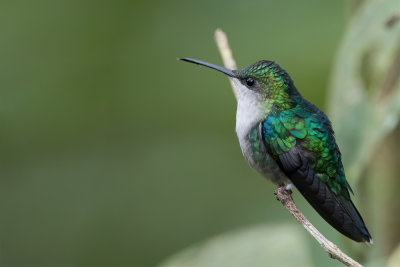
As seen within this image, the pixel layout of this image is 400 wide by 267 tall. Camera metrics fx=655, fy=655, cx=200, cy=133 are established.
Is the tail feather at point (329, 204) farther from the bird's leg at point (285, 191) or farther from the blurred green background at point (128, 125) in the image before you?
the blurred green background at point (128, 125)

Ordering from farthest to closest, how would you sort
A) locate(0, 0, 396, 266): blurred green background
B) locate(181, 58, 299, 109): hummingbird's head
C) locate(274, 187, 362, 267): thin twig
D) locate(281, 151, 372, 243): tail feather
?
locate(0, 0, 396, 266): blurred green background, locate(181, 58, 299, 109): hummingbird's head, locate(281, 151, 372, 243): tail feather, locate(274, 187, 362, 267): thin twig

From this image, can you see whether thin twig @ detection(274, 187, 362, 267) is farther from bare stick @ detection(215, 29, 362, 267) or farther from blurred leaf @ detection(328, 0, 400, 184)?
blurred leaf @ detection(328, 0, 400, 184)

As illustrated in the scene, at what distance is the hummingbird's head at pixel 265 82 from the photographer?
2.80 metres

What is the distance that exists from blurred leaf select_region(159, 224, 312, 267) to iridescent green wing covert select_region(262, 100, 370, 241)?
25 cm

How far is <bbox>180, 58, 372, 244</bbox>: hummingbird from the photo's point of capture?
8.22 feet

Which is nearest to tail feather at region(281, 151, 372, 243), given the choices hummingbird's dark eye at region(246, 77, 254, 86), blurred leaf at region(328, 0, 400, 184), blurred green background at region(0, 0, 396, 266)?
blurred leaf at region(328, 0, 400, 184)

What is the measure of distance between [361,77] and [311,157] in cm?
38

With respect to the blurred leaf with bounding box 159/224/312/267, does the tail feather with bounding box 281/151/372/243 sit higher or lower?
higher

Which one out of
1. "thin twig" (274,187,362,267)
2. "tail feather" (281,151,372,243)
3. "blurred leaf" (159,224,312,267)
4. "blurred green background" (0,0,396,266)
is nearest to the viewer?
"thin twig" (274,187,362,267)

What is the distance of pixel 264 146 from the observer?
261 centimetres

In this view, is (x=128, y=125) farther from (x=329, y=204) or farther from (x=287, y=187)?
(x=329, y=204)

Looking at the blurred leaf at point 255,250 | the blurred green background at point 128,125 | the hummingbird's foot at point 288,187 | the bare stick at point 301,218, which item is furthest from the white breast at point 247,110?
the blurred green background at point 128,125

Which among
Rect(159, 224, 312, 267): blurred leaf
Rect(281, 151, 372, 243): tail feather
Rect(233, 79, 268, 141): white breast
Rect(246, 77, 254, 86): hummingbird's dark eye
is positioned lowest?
Rect(159, 224, 312, 267): blurred leaf

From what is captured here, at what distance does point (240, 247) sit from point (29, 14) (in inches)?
132
